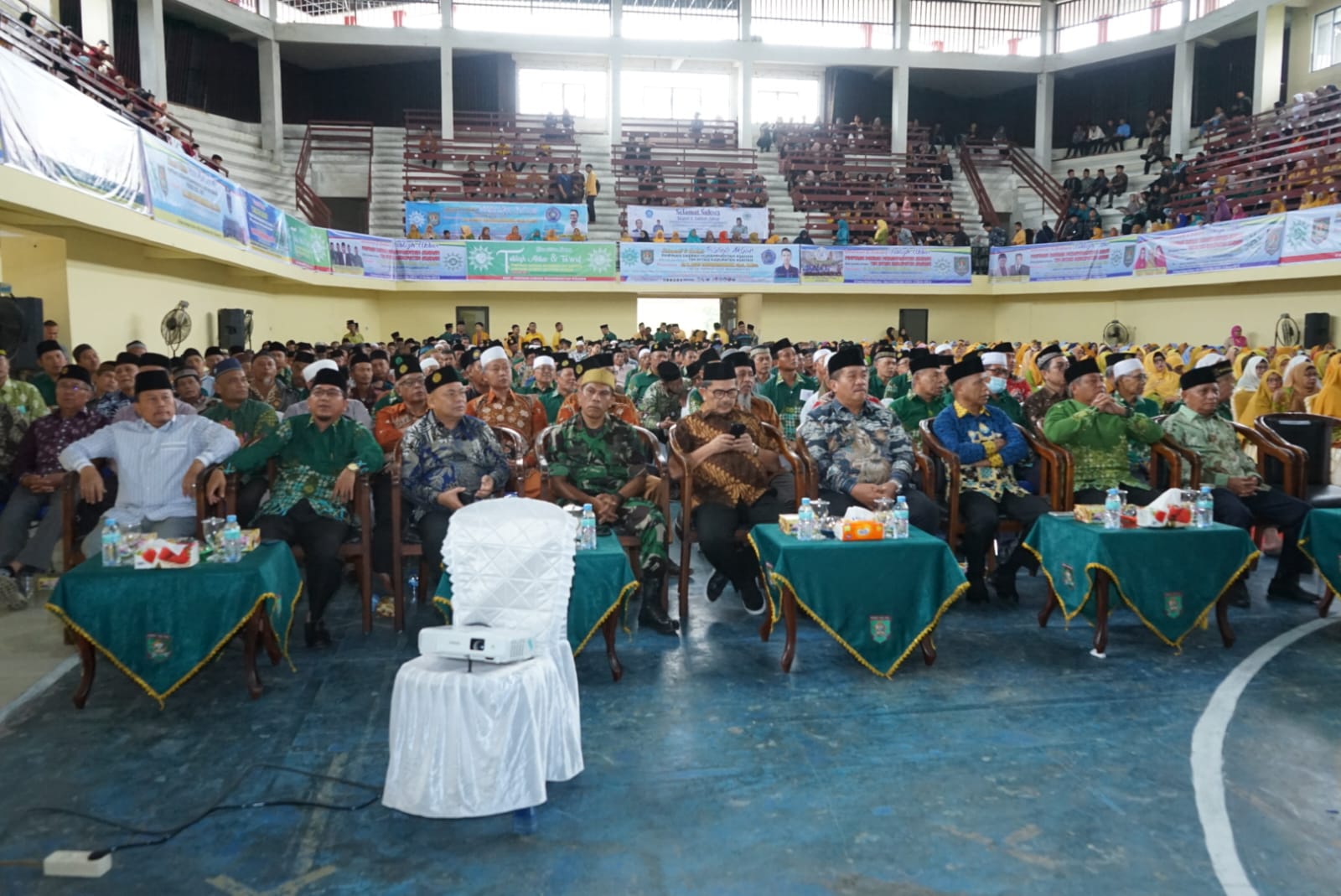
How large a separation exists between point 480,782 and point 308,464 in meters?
2.54

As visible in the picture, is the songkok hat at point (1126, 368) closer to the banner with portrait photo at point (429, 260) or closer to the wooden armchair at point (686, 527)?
the wooden armchair at point (686, 527)

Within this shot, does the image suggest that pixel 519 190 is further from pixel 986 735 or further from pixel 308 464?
pixel 986 735

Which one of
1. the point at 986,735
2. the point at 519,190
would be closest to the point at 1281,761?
the point at 986,735

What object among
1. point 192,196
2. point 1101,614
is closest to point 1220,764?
point 1101,614

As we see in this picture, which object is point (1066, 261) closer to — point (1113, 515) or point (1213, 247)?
point (1213, 247)

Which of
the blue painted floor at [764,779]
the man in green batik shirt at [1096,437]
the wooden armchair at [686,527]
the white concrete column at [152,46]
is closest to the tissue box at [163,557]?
the blue painted floor at [764,779]

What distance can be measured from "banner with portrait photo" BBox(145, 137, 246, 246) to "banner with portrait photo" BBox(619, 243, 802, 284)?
8.38 meters

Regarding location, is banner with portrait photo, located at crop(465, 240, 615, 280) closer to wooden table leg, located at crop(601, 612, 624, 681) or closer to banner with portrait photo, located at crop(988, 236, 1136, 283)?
banner with portrait photo, located at crop(988, 236, 1136, 283)

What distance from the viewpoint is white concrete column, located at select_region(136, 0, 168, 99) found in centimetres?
1794

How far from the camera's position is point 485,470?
16.3ft

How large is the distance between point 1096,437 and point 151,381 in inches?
197

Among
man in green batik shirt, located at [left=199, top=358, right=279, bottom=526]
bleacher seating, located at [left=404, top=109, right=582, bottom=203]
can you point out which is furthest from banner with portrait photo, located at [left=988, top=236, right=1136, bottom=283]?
man in green batik shirt, located at [left=199, top=358, right=279, bottom=526]

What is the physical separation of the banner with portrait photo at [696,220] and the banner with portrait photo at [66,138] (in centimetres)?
1157

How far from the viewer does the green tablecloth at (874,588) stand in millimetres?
4113
